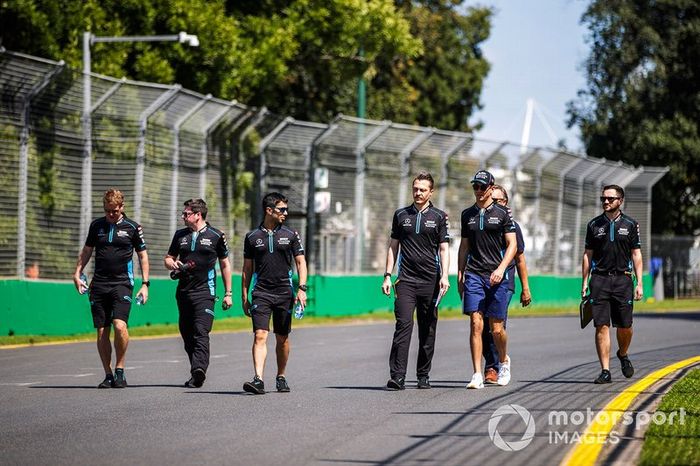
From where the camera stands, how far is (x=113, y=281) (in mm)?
13266

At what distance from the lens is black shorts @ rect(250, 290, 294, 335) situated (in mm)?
12469

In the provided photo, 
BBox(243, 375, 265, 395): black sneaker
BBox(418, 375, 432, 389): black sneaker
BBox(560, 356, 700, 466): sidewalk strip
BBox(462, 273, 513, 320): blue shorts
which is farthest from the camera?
BBox(418, 375, 432, 389): black sneaker

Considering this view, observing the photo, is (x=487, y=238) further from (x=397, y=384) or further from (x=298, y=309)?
(x=298, y=309)

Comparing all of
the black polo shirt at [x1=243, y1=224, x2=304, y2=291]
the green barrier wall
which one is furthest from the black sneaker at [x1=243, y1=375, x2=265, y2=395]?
the green barrier wall

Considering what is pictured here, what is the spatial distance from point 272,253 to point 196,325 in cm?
113

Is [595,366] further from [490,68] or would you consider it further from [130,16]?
[490,68]

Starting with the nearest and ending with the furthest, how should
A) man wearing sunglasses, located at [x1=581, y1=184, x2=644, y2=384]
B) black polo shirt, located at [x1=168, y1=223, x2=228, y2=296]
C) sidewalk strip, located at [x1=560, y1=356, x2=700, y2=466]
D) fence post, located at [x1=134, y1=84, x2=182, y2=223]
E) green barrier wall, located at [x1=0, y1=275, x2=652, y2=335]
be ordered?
sidewalk strip, located at [x1=560, y1=356, x2=700, y2=466]
black polo shirt, located at [x1=168, y1=223, x2=228, y2=296]
man wearing sunglasses, located at [x1=581, y1=184, x2=644, y2=384]
green barrier wall, located at [x1=0, y1=275, x2=652, y2=335]
fence post, located at [x1=134, y1=84, x2=182, y2=223]

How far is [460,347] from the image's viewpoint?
19234mm

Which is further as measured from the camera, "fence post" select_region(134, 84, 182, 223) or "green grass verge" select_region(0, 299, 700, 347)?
"fence post" select_region(134, 84, 182, 223)

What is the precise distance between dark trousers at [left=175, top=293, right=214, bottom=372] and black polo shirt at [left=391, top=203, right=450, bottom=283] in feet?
6.03

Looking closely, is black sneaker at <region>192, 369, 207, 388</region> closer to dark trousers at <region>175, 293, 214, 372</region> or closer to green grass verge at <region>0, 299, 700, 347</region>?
dark trousers at <region>175, 293, 214, 372</region>

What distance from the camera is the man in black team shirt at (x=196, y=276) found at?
42.9ft

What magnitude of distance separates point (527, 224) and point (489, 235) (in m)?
25.1

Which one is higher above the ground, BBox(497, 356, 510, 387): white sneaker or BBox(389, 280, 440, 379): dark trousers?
BBox(389, 280, 440, 379): dark trousers
